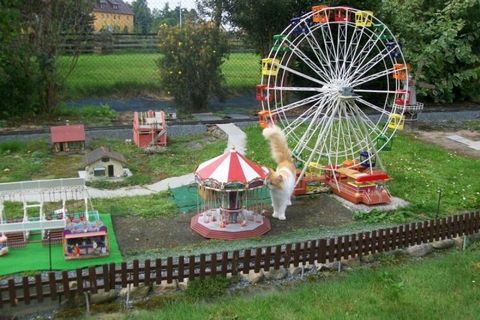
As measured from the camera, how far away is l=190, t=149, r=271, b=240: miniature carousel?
8.59 meters

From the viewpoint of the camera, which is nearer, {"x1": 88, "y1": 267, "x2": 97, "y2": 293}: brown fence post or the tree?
{"x1": 88, "y1": 267, "x2": 97, "y2": 293}: brown fence post

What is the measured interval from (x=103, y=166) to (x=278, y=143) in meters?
4.13

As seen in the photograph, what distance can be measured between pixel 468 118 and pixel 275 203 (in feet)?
42.2

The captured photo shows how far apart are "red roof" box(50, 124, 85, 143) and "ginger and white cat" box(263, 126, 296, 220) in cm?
617

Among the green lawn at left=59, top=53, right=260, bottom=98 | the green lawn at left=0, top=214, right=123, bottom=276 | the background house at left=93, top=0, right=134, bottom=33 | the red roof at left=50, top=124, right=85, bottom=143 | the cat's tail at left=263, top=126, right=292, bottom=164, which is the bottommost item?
the green lawn at left=0, top=214, right=123, bottom=276

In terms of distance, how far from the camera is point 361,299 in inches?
270

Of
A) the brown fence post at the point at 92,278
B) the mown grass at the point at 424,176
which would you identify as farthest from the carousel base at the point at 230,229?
the brown fence post at the point at 92,278

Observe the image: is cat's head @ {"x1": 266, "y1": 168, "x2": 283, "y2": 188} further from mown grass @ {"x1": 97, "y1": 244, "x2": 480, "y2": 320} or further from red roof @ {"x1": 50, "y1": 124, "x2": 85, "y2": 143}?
red roof @ {"x1": 50, "y1": 124, "x2": 85, "y2": 143}

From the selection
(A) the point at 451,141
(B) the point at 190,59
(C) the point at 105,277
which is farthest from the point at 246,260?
(B) the point at 190,59

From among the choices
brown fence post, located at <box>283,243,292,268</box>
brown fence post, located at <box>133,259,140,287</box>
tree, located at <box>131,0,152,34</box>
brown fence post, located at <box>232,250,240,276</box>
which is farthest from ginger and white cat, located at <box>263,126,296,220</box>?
tree, located at <box>131,0,152,34</box>

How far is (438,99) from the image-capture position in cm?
2231

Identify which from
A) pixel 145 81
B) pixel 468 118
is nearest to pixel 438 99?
pixel 468 118

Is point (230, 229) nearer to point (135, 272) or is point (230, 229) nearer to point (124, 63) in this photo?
point (135, 272)

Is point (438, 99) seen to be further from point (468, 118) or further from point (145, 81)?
point (145, 81)
